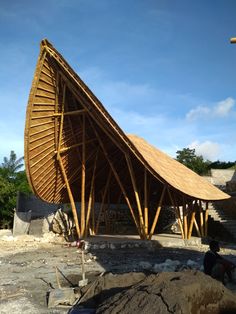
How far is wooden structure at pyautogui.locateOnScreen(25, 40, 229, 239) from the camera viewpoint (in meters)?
15.6

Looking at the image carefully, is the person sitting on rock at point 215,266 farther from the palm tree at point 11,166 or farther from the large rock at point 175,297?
the palm tree at point 11,166

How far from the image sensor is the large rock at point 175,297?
5527 mm

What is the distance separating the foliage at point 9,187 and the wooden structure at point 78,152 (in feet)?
22.0

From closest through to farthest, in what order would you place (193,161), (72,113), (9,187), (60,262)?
(60,262) < (72,113) < (9,187) < (193,161)

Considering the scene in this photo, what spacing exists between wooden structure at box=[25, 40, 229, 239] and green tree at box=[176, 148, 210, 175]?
2206 centimetres

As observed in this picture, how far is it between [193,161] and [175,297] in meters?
40.5

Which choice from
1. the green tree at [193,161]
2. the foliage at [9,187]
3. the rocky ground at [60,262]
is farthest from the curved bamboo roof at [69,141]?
the green tree at [193,161]

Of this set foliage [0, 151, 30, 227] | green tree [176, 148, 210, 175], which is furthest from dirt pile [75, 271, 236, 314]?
green tree [176, 148, 210, 175]

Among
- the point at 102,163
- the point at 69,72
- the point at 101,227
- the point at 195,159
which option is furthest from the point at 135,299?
the point at 195,159

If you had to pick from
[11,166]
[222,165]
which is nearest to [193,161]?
[222,165]

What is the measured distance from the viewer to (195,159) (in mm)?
45438

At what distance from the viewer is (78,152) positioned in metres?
19.6

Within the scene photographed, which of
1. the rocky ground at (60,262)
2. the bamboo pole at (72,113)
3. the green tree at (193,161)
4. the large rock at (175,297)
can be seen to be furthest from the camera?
the green tree at (193,161)

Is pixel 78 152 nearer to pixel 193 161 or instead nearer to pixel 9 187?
pixel 9 187
